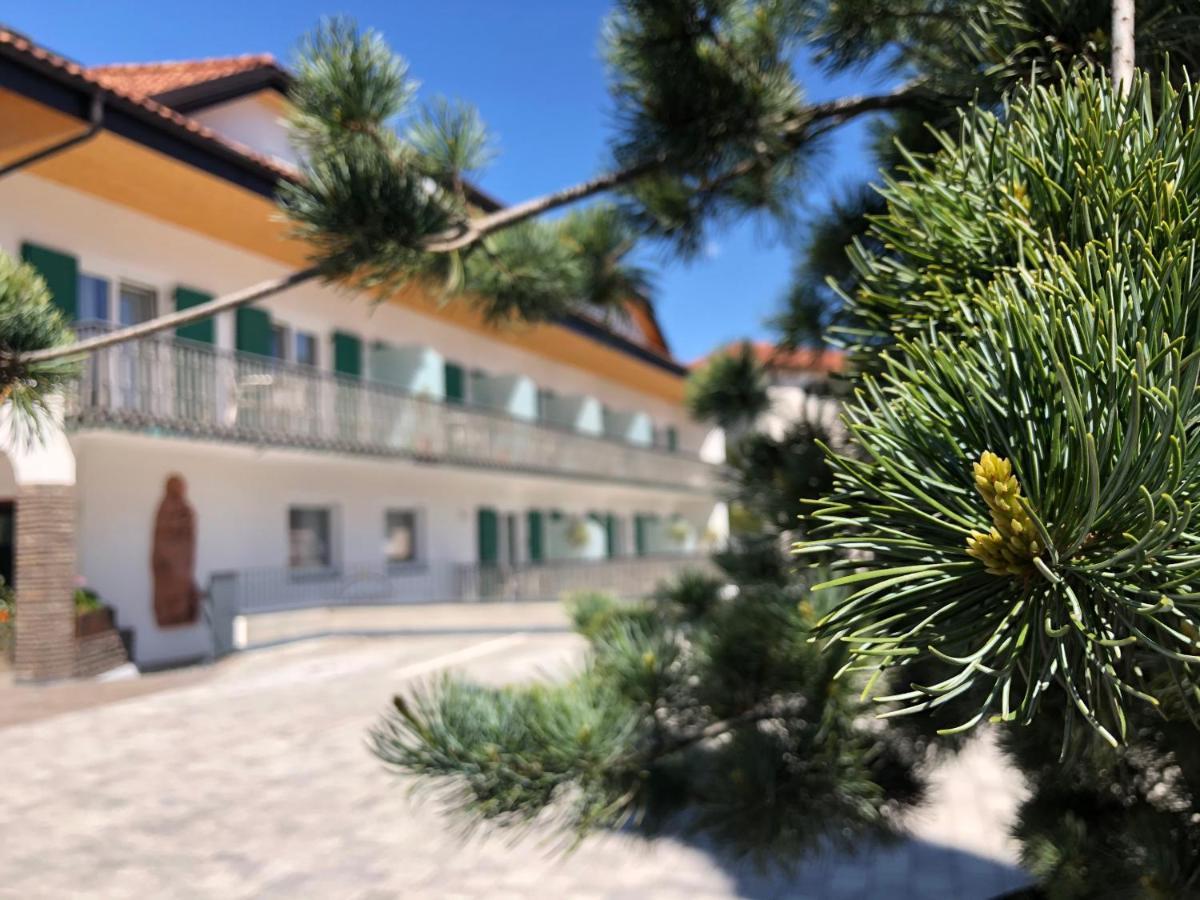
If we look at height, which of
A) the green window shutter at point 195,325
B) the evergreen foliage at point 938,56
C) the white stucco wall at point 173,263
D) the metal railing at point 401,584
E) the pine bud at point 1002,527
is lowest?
the metal railing at point 401,584

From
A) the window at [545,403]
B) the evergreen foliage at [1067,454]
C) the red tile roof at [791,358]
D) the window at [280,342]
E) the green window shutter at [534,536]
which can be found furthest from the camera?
the window at [545,403]

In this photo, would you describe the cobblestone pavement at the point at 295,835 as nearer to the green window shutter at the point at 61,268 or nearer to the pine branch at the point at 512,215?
the pine branch at the point at 512,215

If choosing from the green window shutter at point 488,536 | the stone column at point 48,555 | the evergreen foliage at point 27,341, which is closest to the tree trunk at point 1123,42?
the evergreen foliage at point 27,341

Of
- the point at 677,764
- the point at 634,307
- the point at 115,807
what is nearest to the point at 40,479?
the point at 115,807

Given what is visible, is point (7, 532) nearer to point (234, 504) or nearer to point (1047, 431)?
point (234, 504)

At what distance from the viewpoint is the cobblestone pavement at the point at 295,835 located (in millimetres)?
4672

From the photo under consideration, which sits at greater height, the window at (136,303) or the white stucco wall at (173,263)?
the white stucco wall at (173,263)

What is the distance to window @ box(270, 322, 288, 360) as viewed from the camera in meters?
15.5

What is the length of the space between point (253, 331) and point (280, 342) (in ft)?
5.09

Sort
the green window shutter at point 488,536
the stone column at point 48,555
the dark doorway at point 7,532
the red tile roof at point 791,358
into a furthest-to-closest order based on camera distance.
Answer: the green window shutter at point 488,536, the dark doorway at point 7,532, the stone column at point 48,555, the red tile roof at point 791,358

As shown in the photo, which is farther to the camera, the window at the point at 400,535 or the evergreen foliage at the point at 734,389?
the window at the point at 400,535

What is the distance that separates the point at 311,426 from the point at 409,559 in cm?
506

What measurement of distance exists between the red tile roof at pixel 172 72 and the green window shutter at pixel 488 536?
33.2ft

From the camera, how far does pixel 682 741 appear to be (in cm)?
188
